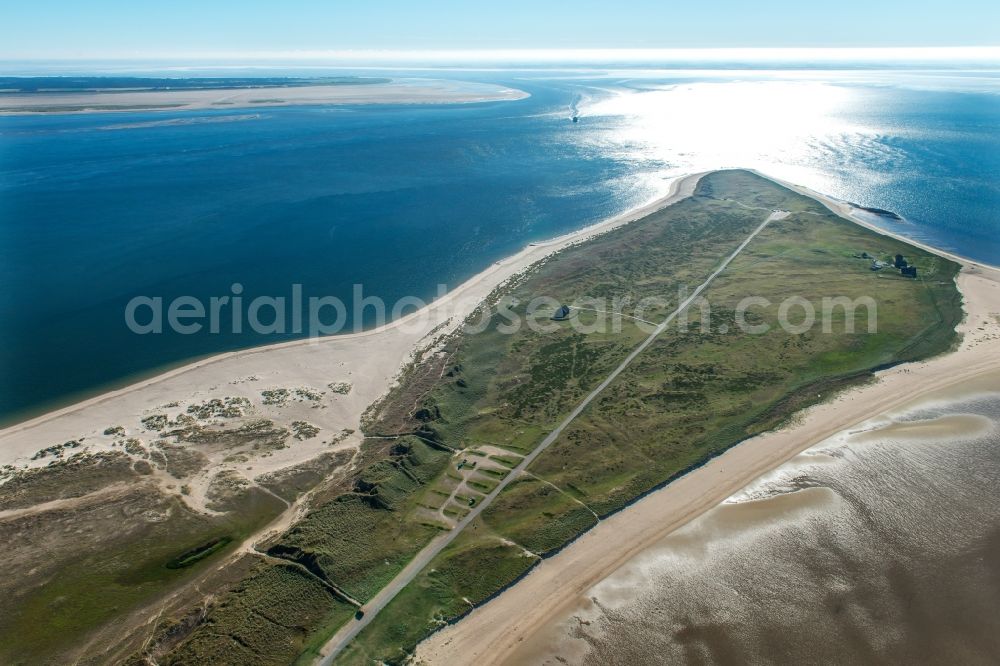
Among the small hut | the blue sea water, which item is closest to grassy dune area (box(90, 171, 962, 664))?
the small hut

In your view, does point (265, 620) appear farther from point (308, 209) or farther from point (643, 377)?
point (308, 209)

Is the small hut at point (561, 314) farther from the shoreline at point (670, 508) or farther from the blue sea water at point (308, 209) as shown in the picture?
the shoreline at point (670, 508)

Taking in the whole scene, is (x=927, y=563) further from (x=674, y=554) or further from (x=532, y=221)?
(x=532, y=221)

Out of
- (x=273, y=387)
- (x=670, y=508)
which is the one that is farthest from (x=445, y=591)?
(x=273, y=387)

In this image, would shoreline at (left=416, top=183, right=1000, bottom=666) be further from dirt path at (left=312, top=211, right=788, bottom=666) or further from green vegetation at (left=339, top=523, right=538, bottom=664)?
dirt path at (left=312, top=211, right=788, bottom=666)

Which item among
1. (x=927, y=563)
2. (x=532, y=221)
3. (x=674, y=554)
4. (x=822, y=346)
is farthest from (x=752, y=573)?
(x=532, y=221)
